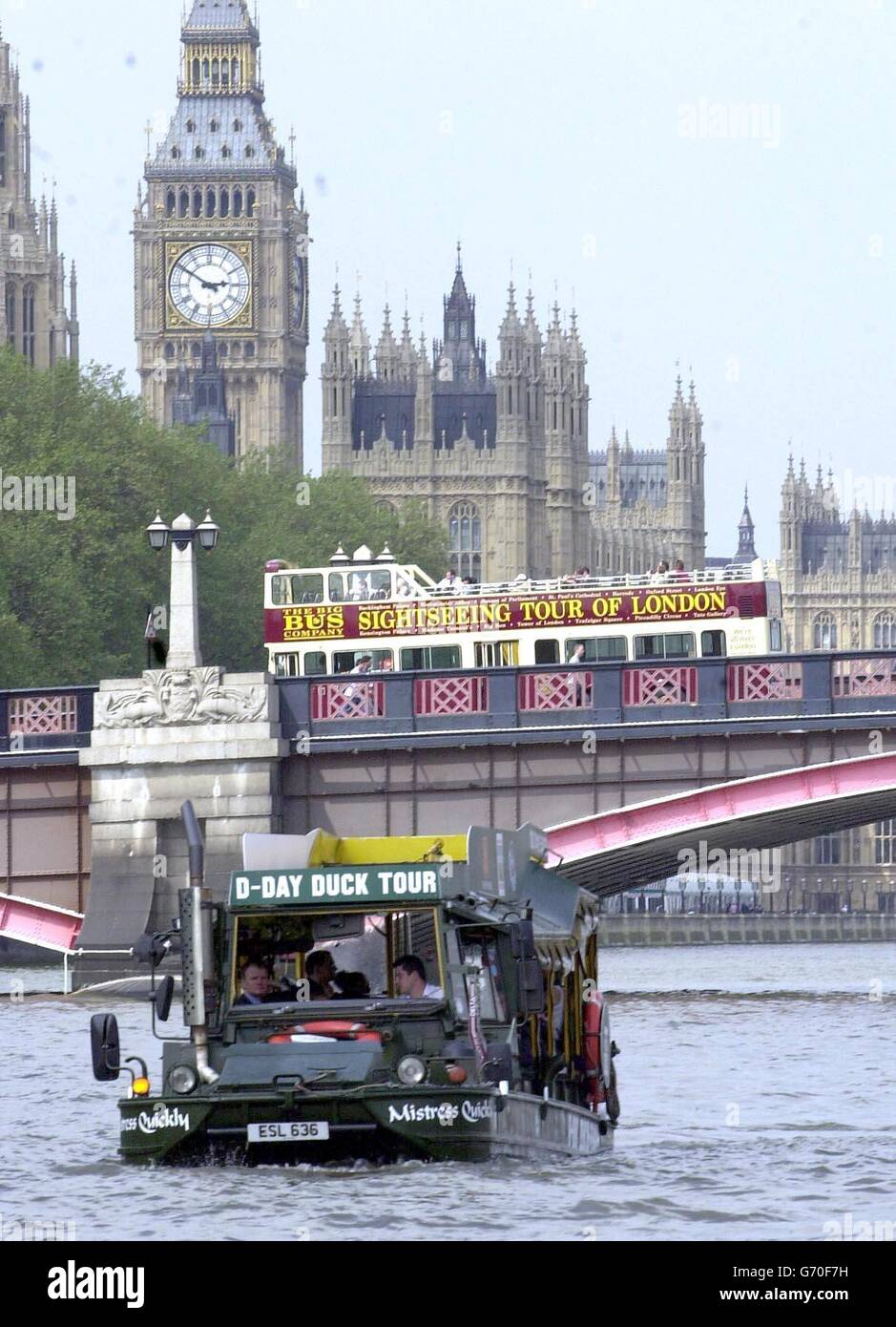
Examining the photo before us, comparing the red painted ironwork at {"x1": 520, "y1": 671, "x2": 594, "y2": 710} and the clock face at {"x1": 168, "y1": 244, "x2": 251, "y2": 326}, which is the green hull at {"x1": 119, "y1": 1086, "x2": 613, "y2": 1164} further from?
the clock face at {"x1": 168, "y1": 244, "x2": 251, "y2": 326}

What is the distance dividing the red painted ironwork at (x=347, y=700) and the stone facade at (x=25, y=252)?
96321mm

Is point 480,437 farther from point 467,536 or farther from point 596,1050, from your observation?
point 596,1050

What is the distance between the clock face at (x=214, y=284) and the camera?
584 ft

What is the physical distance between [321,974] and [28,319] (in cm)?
12750

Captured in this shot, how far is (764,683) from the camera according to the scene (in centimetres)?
5306

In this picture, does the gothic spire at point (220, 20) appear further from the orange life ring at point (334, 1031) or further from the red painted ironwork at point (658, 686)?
the orange life ring at point (334, 1031)

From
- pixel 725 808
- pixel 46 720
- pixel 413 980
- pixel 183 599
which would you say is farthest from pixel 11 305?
pixel 413 980

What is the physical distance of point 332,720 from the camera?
54781 mm

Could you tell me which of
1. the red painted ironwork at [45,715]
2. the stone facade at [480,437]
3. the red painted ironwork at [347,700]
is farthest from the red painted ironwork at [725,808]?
the stone facade at [480,437]

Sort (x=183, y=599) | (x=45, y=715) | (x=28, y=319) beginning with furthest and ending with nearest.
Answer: (x=28, y=319) < (x=45, y=715) < (x=183, y=599)

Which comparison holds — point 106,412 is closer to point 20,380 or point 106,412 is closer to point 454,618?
point 20,380

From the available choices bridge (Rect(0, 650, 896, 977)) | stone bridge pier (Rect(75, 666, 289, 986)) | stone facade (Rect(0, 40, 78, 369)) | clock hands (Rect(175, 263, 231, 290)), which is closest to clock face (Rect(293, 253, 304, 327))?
clock hands (Rect(175, 263, 231, 290))

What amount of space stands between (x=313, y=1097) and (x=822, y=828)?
128 ft
